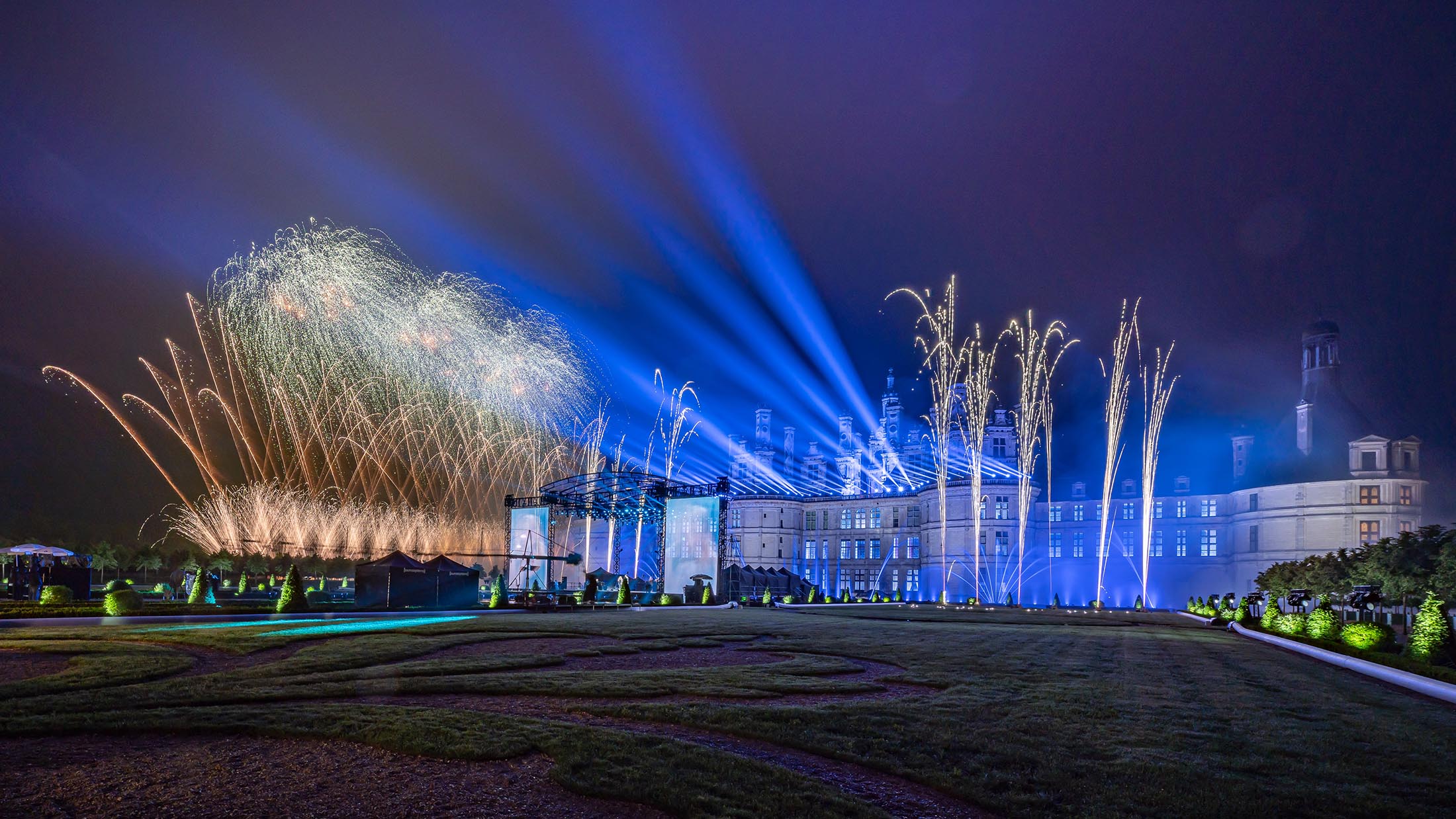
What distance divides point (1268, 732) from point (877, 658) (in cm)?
943

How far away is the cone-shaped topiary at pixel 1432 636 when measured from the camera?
61.8ft

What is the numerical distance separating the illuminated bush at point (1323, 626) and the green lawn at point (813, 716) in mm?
6824

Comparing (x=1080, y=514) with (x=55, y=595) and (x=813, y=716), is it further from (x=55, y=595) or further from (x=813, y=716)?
(x=813, y=716)

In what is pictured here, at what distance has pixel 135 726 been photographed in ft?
32.8

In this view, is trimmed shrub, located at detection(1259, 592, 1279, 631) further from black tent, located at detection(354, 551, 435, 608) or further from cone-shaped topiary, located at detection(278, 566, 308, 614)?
cone-shaped topiary, located at detection(278, 566, 308, 614)

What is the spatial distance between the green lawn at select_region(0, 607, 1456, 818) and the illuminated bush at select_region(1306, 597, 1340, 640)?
22.4ft

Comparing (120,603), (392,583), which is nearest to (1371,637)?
(392,583)

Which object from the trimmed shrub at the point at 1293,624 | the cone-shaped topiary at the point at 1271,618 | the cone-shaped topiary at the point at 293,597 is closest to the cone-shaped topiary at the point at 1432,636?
the trimmed shrub at the point at 1293,624

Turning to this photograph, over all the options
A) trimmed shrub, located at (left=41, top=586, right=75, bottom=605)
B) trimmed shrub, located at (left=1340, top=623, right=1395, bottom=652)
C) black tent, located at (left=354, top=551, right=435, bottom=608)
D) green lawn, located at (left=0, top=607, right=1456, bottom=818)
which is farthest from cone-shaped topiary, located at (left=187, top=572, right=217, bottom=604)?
trimmed shrub, located at (left=1340, top=623, right=1395, bottom=652)

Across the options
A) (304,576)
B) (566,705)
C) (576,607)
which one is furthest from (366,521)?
(566,705)

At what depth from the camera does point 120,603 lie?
28.0 m

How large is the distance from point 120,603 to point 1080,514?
7596 centimetres

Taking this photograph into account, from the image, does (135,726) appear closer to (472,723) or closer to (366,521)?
(472,723)

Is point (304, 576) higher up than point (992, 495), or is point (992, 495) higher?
point (992, 495)
